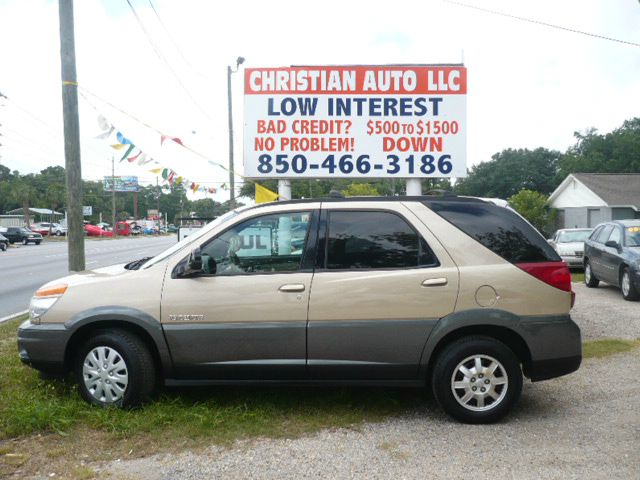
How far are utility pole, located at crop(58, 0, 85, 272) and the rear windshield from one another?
222 inches

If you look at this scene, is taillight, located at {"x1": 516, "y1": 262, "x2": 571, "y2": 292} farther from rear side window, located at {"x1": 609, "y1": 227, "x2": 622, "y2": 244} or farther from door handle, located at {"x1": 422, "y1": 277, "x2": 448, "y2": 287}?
rear side window, located at {"x1": 609, "y1": 227, "x2": 622, "y2": 244}

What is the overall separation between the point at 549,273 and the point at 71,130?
6640mm

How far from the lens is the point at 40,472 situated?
371 cm

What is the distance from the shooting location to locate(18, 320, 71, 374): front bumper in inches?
181

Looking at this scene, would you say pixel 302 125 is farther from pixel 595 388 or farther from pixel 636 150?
pixel 636 150

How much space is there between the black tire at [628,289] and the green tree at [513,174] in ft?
189

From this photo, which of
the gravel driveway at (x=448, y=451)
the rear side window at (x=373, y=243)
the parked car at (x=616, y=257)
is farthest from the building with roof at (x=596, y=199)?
the rear side window at (x=373, y=243)

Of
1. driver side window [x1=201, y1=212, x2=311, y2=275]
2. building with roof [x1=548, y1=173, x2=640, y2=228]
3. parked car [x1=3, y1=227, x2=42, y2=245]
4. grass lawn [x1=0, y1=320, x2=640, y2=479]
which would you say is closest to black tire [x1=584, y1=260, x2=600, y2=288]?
grass lawn [x1=0, y1=320, x2=640, y2=479]

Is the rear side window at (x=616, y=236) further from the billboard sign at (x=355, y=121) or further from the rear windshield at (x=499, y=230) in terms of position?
the rear windshield at (x=499, y=230)

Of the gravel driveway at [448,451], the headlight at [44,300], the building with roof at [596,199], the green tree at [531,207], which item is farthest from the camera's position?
the green tree at [531,207]

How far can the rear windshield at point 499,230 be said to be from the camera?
180 inches

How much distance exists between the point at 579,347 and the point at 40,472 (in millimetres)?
3914

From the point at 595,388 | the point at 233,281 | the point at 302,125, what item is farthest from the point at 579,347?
the point at 302,125

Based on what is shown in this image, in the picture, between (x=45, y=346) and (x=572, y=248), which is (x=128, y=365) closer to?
(x=45, y=346)
